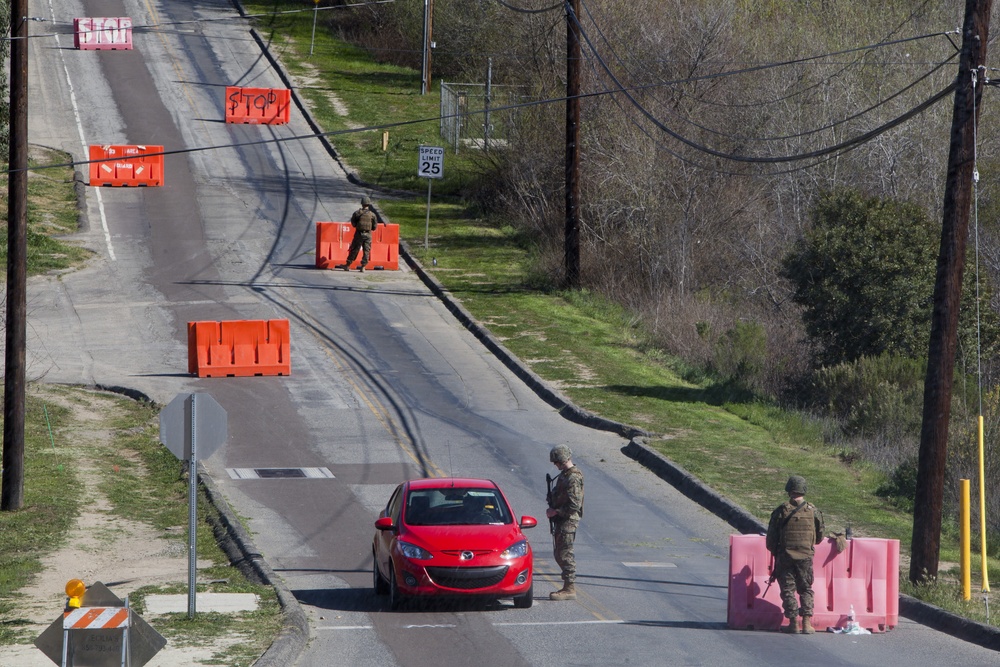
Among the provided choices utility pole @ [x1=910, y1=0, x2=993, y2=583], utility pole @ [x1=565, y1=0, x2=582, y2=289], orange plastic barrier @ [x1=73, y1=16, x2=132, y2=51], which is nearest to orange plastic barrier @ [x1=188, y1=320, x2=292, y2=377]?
utility pole @ [x1=565, y1=0, x2=582, y2=289]


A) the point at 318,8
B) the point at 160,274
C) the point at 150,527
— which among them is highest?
the point at 318,8

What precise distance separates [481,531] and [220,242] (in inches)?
1006

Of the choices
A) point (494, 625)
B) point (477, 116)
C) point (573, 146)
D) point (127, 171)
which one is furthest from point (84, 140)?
point (494, 625)

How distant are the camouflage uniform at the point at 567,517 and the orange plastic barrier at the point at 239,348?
503 inches

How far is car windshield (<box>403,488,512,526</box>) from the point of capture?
14.2 meters

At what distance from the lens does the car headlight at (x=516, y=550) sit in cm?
1354

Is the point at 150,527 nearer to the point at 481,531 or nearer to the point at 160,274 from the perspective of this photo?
the point at 481,531

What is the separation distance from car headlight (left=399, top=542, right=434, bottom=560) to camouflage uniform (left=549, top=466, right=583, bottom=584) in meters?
1.58

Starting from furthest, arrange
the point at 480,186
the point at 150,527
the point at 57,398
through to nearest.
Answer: the point at 480,186 < the point at 57,398 < the point at 150,527

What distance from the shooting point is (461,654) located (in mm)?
11836

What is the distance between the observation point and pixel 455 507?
14.4 m

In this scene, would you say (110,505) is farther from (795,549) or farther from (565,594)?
(795,549)

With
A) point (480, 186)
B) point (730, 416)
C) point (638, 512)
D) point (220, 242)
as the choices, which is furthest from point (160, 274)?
point (638, 512)

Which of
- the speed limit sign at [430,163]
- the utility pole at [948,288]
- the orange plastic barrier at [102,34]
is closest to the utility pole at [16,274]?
the utility pole at [948,288]
